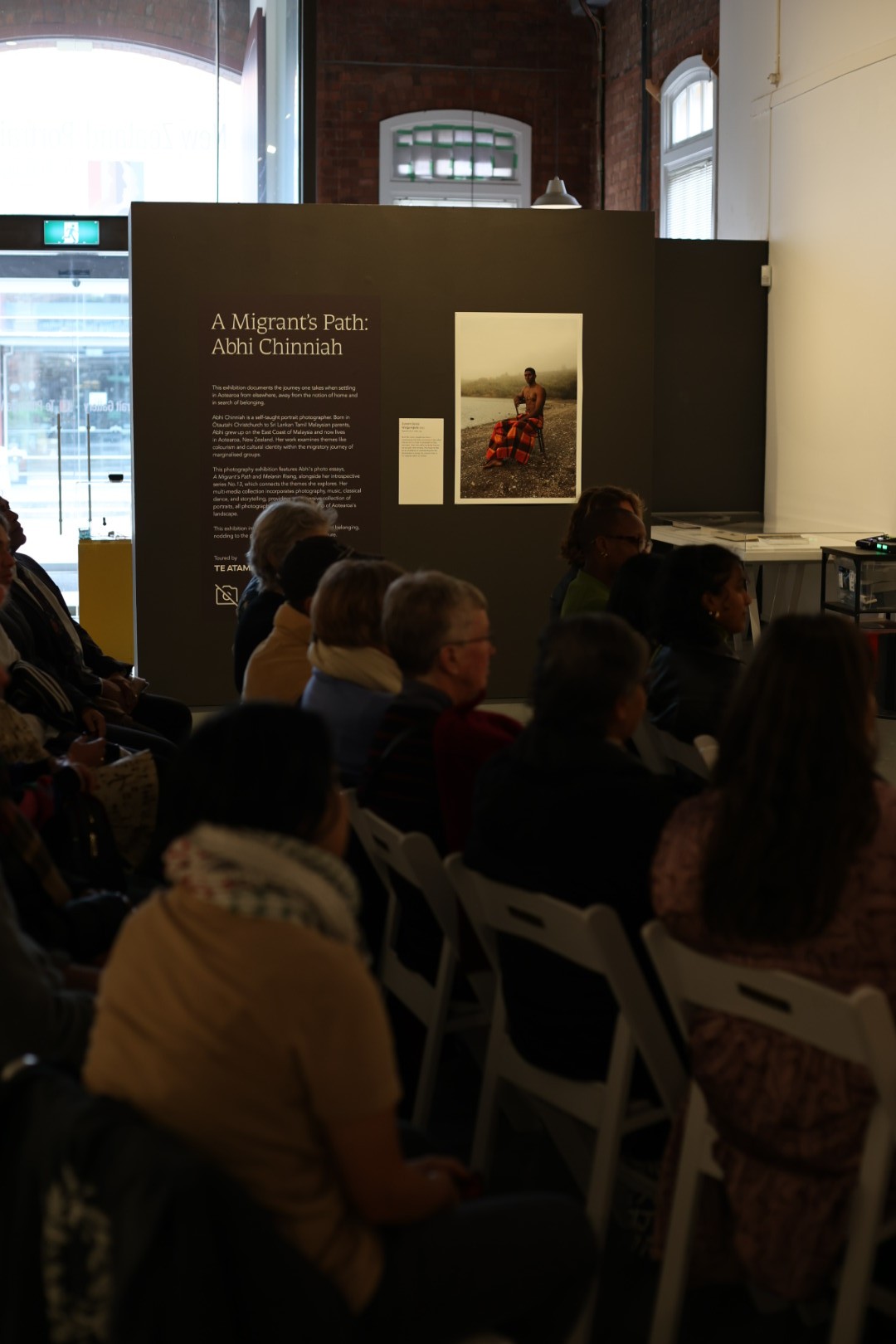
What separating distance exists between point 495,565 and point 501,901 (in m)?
6.09

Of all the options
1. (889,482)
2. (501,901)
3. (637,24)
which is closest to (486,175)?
(637,24)

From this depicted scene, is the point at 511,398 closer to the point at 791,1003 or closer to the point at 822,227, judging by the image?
the point at 822,227

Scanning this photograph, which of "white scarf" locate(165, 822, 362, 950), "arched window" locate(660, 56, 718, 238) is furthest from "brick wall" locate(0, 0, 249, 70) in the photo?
"white scarf" locate(165, 822, 362, 950)

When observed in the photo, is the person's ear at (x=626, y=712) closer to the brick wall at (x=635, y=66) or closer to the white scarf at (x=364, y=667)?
the white scarf at (x=364, y=667)

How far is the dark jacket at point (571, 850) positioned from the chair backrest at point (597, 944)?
5 cm

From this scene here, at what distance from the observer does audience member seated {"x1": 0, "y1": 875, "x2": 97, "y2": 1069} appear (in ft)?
6.61

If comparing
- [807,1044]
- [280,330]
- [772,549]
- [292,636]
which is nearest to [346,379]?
[280,330]

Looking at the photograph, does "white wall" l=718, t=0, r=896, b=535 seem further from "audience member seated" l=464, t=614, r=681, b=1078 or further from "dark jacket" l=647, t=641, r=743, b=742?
"audience member seated" l=464, t=614, r=681, b=1078

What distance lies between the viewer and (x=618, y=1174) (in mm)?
2629

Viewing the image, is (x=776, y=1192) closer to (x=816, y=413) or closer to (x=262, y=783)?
(x=262, y=783)

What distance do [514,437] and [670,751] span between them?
185 inches

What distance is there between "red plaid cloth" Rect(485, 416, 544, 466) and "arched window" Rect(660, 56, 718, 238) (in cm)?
374

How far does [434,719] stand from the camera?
3.03 meters

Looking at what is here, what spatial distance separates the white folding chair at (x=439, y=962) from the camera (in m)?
2.71
